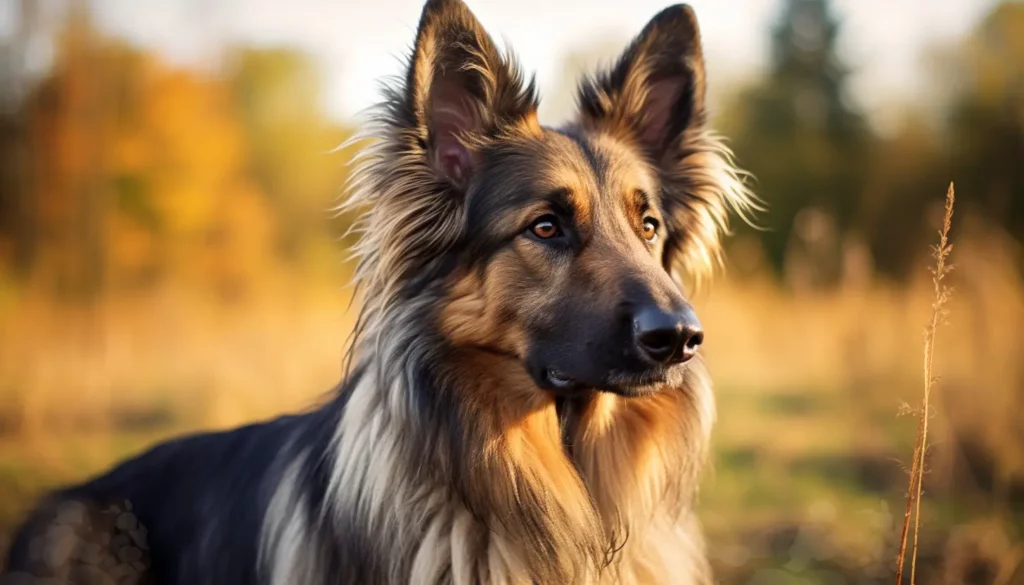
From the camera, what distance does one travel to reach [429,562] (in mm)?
2951

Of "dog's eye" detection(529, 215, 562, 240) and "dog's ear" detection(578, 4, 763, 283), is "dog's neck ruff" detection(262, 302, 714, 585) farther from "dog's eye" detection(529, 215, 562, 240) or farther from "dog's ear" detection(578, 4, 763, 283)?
"dog's ear" detection(578, 4, 763, 283)

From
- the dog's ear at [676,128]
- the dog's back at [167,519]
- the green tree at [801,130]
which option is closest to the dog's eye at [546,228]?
the dog's ear at [676,128]

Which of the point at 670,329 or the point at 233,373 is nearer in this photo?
the point at 670,329

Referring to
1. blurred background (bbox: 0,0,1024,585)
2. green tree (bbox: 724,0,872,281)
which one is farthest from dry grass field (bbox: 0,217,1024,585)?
green tree (bbox: 724,0,872,281)

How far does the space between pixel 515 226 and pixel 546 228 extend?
0.41ft

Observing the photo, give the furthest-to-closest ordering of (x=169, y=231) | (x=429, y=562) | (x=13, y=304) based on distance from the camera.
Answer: (x=169, y=231), (x=13, y=304), (x=429, y=562)

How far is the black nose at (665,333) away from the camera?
274cm

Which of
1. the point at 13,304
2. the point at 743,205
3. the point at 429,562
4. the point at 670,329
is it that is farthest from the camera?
the point at 13,304

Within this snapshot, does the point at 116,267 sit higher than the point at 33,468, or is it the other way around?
the point at 116,267

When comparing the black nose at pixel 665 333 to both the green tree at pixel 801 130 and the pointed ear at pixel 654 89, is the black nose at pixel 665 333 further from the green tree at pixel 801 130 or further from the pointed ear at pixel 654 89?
the green tree at pixel 801 130

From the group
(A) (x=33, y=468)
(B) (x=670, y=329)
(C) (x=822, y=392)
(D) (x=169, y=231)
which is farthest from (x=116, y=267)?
(B) (x=670, y=329)

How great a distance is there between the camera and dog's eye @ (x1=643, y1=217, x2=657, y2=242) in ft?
11.2

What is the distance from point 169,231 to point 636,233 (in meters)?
15.1

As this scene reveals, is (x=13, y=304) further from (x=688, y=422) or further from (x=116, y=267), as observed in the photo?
(x=688, y=422)
